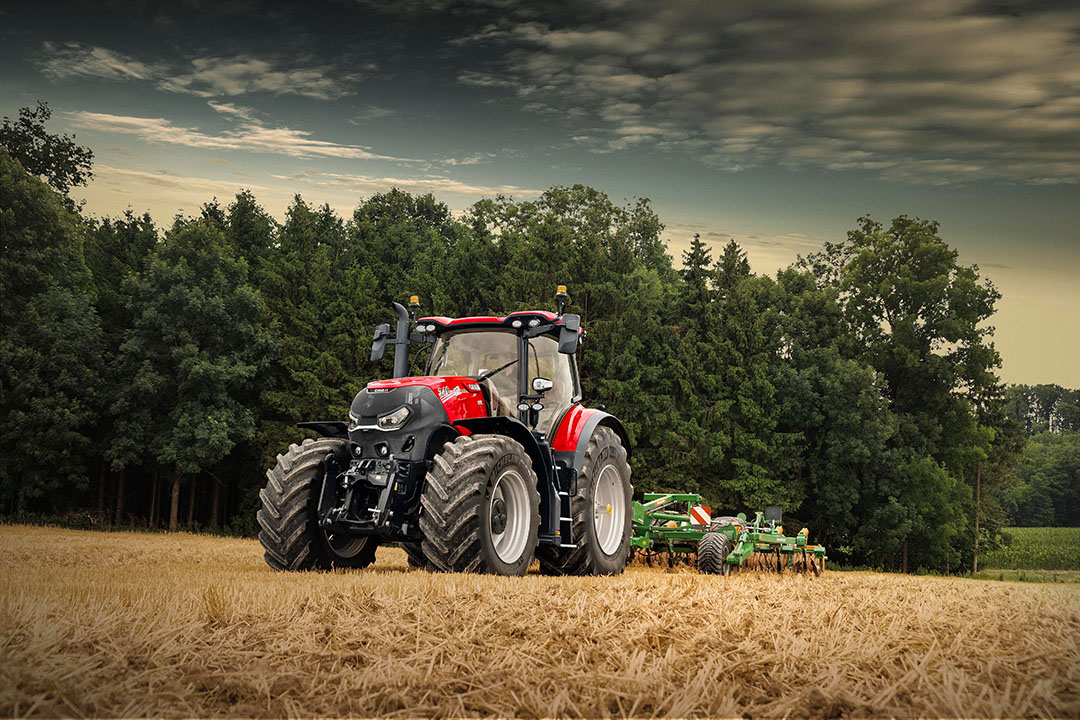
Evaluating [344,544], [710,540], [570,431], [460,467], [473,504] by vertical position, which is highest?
[570,431]

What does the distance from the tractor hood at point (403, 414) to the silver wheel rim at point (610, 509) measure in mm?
2607

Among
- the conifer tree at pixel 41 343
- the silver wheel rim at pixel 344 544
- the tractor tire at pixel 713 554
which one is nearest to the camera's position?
the silver wheel rim at pixel 344 544

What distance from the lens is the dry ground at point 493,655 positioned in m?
3.34

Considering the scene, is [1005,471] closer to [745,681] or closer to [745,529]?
[745,529]

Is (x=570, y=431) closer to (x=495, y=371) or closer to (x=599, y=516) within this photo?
(x=495, y=371)

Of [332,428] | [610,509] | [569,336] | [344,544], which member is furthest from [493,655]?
[610,509]

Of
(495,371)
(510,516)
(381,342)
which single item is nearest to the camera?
(510,516)

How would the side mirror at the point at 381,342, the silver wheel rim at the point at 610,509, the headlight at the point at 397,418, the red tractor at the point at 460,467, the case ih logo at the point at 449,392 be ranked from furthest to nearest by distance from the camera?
the silver wheel rim at the point at 610,509, the side mirror at the point at 381,342, the case ih logo at the point at 449,392, the headlight at the point at 397,418, the red tractor at the point at 460,467

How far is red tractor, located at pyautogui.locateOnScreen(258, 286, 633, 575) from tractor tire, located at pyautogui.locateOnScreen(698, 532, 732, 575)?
172 cm

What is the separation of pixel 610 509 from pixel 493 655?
21.8 ft

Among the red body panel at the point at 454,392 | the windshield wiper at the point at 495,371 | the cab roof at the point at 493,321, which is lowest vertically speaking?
the red body panel at the point at 454,392

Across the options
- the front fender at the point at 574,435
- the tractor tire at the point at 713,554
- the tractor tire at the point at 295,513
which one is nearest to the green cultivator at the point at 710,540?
the tractor tire at the point at 713,554

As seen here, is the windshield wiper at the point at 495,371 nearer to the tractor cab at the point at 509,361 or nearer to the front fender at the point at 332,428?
the tractor cab at the point at 509,361

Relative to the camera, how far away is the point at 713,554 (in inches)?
449
